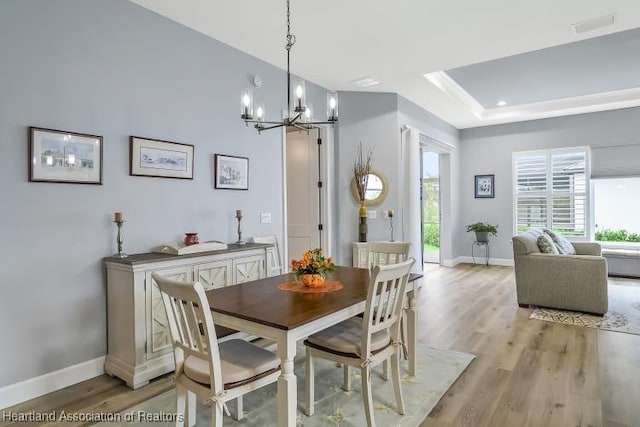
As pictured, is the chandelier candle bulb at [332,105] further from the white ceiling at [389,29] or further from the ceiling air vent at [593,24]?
the ceiling air vent at [593,24]

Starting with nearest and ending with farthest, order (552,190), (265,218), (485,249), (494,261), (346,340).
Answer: (346,340)
(265,218)
(552,190)
(494,261)
(485,249)

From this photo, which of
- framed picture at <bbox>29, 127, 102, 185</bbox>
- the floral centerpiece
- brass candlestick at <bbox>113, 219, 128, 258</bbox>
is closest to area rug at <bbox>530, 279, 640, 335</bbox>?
the floral centerpiece

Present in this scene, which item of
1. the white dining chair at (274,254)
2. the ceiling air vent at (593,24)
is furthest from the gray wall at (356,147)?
the ceiling air vent at (593,24)

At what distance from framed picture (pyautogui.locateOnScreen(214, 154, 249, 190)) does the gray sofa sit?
332cm

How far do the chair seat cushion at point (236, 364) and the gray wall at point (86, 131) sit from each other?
1.33 meters

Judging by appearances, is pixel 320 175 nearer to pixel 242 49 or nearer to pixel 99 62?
pixel 242 49

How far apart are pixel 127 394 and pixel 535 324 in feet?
12.4

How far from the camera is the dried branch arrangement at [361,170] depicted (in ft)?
16.9

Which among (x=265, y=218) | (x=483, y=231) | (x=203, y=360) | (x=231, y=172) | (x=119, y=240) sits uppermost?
A: (x=231, y=172)

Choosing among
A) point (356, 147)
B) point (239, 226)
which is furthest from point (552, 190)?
point (239, 226)

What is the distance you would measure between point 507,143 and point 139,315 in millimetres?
7287

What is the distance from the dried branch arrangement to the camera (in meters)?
5.14

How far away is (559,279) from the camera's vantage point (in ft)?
13.7

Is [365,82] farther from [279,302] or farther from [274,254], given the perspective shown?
[279,302]
